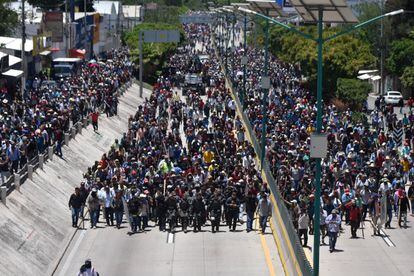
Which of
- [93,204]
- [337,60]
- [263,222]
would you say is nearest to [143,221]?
[93,204]

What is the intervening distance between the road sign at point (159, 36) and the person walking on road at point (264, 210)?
6007 cm

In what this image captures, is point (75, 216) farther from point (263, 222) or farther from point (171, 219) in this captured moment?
point (263, 222)

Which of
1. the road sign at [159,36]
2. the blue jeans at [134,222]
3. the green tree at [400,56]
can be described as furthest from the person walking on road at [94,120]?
the road sign at [159,36]

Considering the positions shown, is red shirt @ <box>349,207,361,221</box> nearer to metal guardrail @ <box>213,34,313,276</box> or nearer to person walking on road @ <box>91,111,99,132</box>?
metal guardrail @ <box>213,34,313,276</box>

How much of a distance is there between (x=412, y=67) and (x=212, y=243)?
48.8m

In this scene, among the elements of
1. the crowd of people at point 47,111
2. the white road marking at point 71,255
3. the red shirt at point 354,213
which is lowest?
the white road marking at point 71,255

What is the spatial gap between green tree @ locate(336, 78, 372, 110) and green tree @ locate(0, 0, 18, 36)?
3488 centimetres

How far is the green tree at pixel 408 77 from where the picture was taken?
76.4 meters

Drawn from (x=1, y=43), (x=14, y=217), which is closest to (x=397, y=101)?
(x=1, y=43)

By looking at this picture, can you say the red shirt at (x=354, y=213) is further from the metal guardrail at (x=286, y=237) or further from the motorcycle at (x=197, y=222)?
the motorcycle at (x=197, y=222)

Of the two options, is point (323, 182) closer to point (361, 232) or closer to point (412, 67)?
point (361, 232)

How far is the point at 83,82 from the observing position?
6750 centimetres

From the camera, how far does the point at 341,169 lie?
38750mm

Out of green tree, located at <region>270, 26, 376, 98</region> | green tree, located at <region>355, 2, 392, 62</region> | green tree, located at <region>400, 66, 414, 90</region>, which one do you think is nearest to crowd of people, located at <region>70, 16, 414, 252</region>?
green tree, located at <region>270, 26, 376, 98</region>
